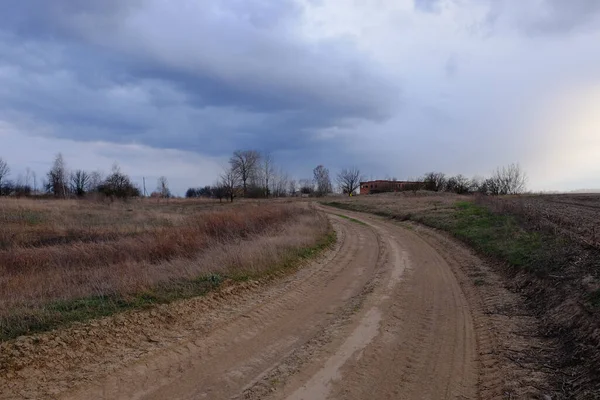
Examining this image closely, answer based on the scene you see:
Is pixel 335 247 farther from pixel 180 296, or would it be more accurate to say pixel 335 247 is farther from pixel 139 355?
pixel 139 355

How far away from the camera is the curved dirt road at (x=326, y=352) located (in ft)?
16.5

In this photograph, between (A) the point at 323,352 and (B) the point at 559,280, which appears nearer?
(A) the point at 323,352

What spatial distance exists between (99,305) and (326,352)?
415 cm

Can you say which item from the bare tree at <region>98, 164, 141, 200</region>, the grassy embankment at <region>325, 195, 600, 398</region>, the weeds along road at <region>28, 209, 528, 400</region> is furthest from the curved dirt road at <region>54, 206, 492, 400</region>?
the bare tree at <region>98, 164, 141, 200</region>

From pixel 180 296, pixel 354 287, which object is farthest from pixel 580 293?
pixel 180 296

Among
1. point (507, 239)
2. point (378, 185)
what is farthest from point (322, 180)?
point (507, 239)

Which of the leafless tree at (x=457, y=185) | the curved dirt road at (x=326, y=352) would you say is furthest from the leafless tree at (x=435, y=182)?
the curved dirt road at (x=326, y=352)

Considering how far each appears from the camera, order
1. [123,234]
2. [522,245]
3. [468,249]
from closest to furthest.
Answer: [522,245]
[468,249]
[123,234]

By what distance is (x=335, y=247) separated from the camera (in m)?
17.5

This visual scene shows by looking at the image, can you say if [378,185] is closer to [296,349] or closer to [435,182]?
[435,182]

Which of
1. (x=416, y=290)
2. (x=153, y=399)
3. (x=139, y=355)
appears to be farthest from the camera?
(x=416, y=290)

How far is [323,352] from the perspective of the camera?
20.3 feet

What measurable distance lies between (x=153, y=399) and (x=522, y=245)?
13.0 meters

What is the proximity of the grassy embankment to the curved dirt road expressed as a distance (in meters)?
1.28
